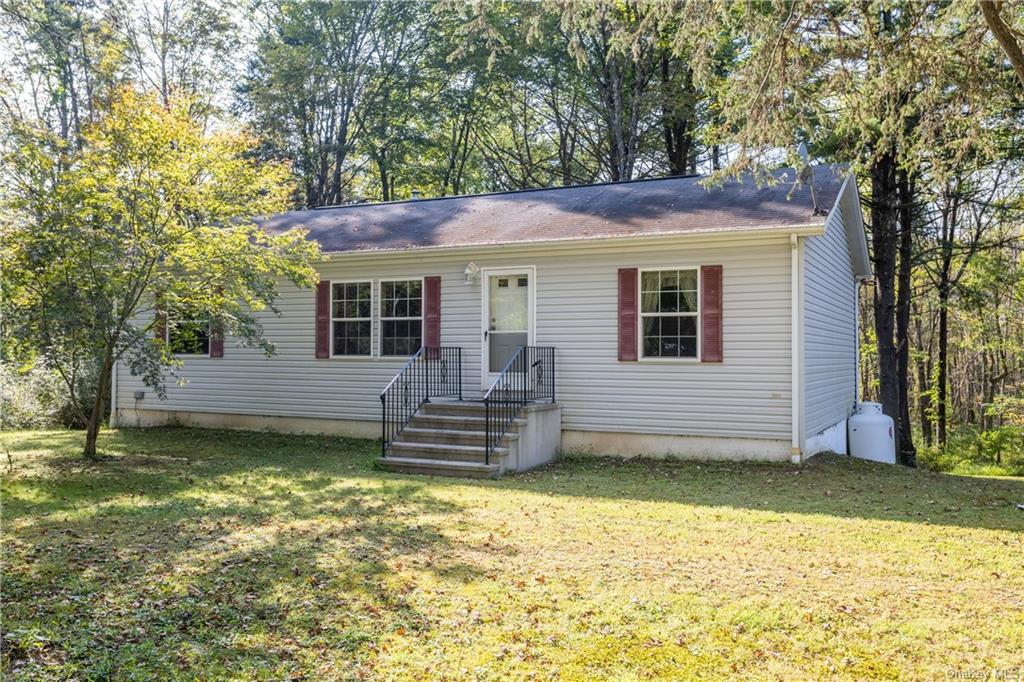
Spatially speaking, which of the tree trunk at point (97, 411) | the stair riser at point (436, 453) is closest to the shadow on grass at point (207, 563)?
the tree trunk at point (97, 411)

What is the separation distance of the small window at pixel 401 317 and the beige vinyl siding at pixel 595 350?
0.20 metres

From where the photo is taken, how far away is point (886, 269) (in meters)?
16.2

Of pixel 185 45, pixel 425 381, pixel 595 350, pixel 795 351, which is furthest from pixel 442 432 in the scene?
pixel 185 45

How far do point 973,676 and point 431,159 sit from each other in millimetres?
24056

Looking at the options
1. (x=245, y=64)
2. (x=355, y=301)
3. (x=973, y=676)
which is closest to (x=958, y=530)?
(x=973, y=676)

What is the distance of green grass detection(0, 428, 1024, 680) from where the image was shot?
362 centimetres

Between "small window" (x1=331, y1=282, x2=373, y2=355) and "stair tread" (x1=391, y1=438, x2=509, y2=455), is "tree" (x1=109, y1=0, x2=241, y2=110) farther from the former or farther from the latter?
"stair tread" (x1=391, y1=438, x2=509, y2=455)

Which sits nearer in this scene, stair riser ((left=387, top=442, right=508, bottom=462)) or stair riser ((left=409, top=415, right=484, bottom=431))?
stair riser ((left=387, top=442, right=508, bottom=462))

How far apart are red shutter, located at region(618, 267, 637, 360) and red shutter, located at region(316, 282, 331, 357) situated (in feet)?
16.9

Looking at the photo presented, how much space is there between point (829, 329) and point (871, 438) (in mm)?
2487

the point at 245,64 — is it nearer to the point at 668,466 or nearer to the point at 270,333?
the point at 270,333

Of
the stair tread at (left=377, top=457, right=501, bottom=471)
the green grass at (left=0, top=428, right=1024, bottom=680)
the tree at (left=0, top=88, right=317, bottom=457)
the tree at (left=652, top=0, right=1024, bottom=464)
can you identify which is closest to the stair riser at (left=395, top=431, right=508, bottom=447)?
the stair tread at (left=377, top=457, right=501, bottom=471)

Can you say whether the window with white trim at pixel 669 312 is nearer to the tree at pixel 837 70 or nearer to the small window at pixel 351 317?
the tree at pixel 837 70

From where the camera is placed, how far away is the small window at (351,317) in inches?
492
